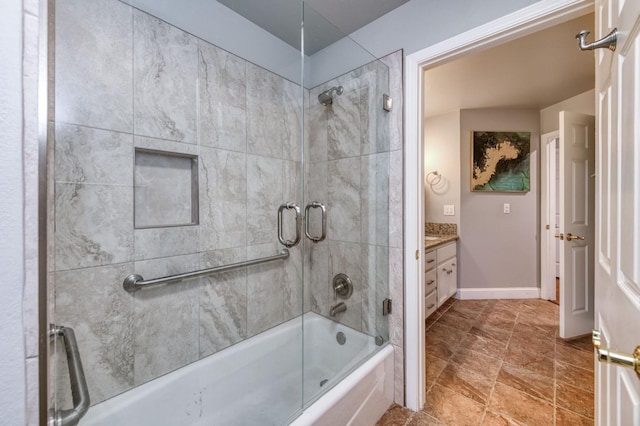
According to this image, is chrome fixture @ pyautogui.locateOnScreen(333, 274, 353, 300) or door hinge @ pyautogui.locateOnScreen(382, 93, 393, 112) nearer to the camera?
A: door hinge @ pyautogui.locateOnScreen(382, 93, 393, 112)

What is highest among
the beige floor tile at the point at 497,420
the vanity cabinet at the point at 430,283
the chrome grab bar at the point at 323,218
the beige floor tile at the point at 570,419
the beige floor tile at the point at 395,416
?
the chrome grab bar at the point at 323,218

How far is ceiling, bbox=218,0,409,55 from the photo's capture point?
1572mm

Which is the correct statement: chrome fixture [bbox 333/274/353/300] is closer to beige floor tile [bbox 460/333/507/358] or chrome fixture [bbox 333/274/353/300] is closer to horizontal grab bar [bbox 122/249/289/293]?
horizontal grab bar [bbox 122/249/289/293]

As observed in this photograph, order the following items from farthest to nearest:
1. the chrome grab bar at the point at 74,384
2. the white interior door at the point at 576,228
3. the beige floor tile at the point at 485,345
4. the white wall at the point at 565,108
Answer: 1. the white wall at the point at 565,108
2. the white interior door at the point at 576,228
3. the beige floor tile at the point at 485,345
4. the chrome grab bar at the point at 74,384

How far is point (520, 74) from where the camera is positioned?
2.49 m

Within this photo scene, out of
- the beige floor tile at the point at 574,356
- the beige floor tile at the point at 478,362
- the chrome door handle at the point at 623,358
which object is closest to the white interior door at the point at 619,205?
the chrome door handle at the point at 623,358

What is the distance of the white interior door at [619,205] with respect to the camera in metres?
0.49

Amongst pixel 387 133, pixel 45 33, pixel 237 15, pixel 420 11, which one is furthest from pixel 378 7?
pixel 45 33

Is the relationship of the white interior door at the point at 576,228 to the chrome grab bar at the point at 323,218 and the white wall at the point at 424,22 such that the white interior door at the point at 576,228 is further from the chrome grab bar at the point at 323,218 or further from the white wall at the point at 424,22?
the chrome grab bar at the point at 323,218

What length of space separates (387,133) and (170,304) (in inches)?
62.9

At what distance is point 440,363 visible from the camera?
2.02 metres

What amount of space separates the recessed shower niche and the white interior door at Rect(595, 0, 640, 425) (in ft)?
5.39

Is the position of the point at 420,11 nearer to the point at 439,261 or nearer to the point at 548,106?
the point at 439,261

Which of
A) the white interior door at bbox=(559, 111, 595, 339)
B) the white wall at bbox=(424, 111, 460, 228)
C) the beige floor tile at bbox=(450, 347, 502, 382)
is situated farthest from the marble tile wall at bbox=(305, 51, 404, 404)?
the white wall at bbox=(424, 111, 460, 228)
